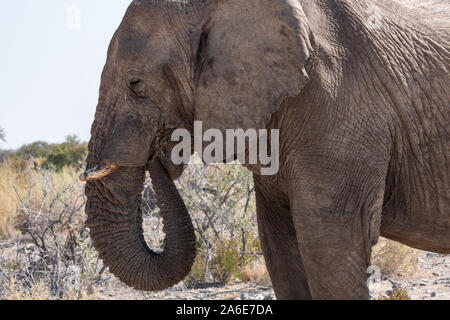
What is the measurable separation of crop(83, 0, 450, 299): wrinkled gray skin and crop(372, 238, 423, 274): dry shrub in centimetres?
357

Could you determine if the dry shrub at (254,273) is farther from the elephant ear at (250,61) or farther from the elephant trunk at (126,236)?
the elephant ear at (250,61)

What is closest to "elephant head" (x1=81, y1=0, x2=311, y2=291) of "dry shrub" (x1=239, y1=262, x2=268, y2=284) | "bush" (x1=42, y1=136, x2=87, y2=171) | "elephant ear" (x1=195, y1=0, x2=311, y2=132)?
"elephant ear" (x1=195, y1=0, x2=311, y2=132)

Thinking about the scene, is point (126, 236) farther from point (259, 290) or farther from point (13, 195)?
point (13, 195)

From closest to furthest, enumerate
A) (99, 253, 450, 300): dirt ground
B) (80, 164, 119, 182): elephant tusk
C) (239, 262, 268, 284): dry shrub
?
1. (80, 164, 119, 182): elephant tusk
2. (99, 253, 450, 300): dirt ground
3. (239, 262, 268, 284): dry shrub

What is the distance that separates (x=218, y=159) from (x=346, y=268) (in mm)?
914

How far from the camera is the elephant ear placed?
3.77 m

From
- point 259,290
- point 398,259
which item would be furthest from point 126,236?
point 398,259

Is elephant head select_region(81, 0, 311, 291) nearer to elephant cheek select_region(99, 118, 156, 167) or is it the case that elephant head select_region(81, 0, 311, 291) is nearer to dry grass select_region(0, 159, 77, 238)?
elephant cheek select_region(99, 118, 156, 167)

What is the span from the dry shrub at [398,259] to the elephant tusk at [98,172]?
14.9 feet

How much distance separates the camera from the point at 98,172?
4176 mm

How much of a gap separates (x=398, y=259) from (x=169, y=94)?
4637mm

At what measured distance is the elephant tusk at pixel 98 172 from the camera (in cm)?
415

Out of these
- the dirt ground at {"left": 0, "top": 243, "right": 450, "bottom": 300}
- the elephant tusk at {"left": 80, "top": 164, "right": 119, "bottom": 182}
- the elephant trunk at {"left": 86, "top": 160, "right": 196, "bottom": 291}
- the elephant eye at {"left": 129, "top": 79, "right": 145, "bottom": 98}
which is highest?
the elephant eye at {"left": 129, "top": 79, "right": 145, "bottom": 98}

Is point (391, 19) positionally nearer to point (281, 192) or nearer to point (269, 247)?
point (281, 192)
